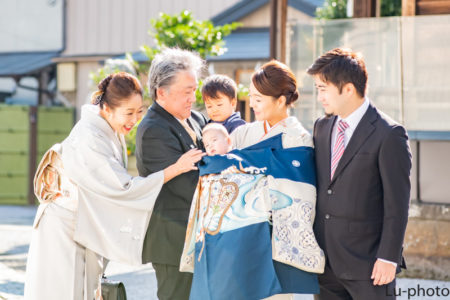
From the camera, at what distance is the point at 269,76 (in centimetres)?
344

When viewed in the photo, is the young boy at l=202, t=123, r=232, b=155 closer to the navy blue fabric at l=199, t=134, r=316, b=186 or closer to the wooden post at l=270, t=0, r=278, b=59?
the navy blue fabric at l=199, t=134, r=316, b=186

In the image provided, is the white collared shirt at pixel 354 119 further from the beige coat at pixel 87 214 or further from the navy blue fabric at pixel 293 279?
the beige coat at pixel 87 214

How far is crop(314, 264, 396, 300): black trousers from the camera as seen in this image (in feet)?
10.6

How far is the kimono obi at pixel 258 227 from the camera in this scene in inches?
129

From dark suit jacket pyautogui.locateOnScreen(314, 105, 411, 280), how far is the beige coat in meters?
0.94

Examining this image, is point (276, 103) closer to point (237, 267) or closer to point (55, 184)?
point (237, 267)

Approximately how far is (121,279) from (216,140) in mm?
4197

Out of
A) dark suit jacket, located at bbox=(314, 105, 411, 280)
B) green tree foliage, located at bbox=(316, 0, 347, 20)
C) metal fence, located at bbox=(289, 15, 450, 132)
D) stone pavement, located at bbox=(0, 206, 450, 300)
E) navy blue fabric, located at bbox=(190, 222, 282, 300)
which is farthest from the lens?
green tree foliage, located at bbox=(316, 0, 347, 20)

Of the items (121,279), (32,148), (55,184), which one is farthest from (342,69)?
(32,148)

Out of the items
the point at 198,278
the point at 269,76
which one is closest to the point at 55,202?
the point at 198,278

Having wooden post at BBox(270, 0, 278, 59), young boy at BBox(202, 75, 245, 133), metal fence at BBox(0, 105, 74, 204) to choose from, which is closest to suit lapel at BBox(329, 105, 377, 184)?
young boy at BBox(202, 75, 245, 133)

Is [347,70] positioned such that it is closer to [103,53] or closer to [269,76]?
[269,76]

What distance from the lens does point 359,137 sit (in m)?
3.23

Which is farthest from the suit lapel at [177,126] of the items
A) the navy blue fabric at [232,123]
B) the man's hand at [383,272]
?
the man's hand at [383,272]
